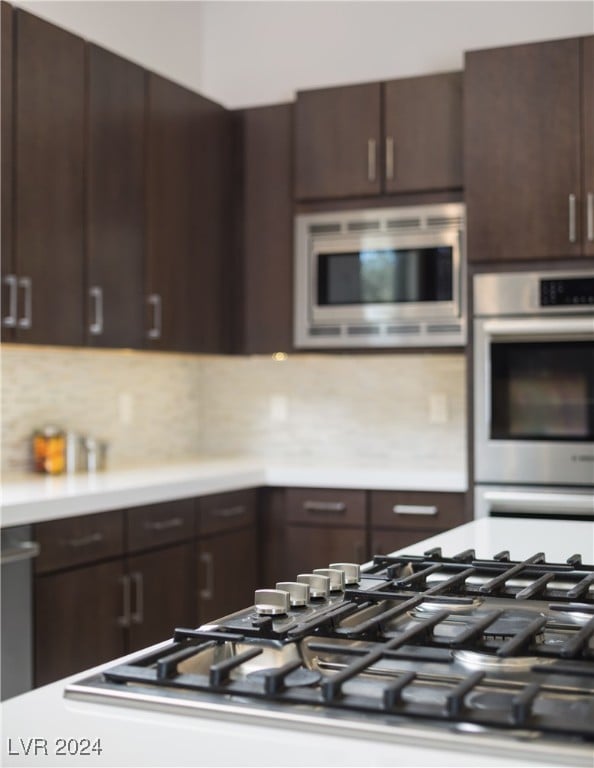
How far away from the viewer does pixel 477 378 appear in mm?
3684

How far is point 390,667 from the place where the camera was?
105 cm

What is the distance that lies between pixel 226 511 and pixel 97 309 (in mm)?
895

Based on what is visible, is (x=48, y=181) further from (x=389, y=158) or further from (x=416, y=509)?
(x=416, y=509)

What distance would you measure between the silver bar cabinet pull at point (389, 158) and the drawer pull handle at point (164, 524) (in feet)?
5.17

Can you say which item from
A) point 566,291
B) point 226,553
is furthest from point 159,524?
point 566,291

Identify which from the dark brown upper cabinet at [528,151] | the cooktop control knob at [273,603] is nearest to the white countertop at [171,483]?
the dark brown upper cabinet at [528,151]

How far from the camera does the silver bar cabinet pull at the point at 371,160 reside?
4102 mm

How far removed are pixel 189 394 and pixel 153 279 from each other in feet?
3.70

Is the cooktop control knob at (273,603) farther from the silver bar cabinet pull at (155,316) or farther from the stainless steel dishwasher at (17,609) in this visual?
the silver bar cabinet pull at (155,316)

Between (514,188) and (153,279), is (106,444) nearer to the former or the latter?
(153,279)

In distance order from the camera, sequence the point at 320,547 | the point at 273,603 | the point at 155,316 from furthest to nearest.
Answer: the point at 320,547 → the point at 155,316 → the point at 273,603

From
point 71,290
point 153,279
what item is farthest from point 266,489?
point 71,290

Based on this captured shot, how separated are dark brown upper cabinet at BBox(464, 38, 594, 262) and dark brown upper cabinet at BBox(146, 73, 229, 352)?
3.54 ft

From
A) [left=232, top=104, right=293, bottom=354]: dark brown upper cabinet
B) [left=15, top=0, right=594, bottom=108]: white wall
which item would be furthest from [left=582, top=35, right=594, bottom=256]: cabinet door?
[left=232, top=104, right=293, bottom=354]: dark brown upper cabinet
